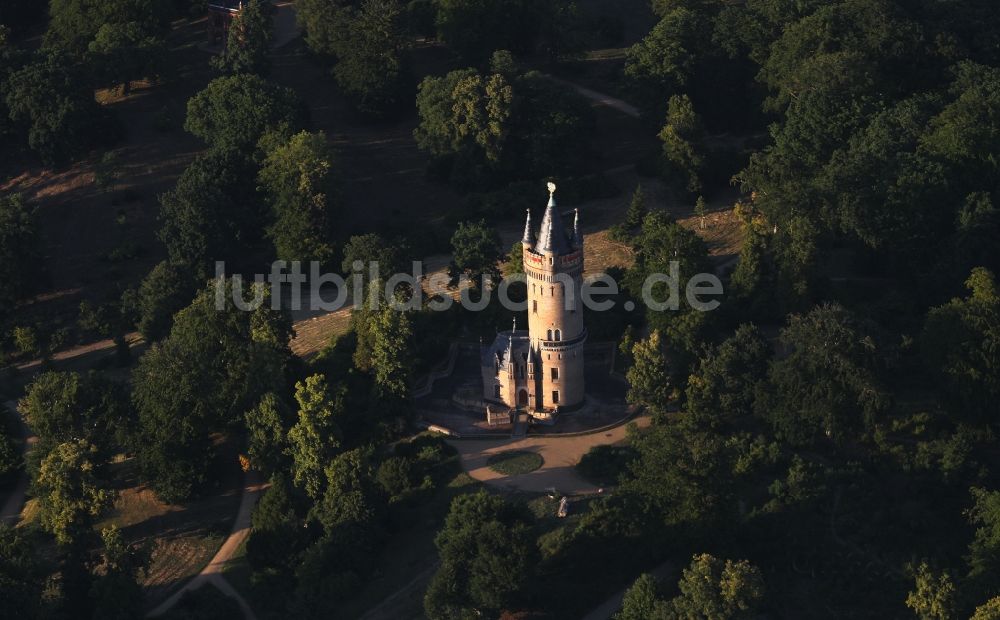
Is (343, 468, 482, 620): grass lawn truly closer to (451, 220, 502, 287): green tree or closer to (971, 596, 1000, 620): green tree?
(451, 220, 502, 287): green tree

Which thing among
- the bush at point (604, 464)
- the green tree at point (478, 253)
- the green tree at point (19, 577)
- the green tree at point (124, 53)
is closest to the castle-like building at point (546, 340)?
the bush at point (604, 464)

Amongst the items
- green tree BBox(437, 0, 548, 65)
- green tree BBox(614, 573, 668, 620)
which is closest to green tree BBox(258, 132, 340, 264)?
green tree BBox(437, 0, 548, 65)

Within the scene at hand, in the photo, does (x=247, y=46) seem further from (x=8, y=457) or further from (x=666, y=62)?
(x=8, y=457)

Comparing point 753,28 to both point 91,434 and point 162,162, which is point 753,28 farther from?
point 91,434

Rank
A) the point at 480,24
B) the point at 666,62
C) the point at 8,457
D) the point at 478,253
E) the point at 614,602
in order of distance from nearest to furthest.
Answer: the point at 614,602, the point at 8,457, the point at 478,253, the point at 666,62, the point at 480,24

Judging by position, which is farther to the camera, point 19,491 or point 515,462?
point 19,491

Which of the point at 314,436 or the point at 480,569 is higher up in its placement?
the point at 314,436

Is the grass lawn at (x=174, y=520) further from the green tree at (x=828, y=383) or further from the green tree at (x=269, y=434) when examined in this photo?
the green tree at (x=828, y=383)

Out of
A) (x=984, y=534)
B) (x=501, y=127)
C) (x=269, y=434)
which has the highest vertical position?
(x=501, y=127)

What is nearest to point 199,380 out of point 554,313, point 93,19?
point 554,313
